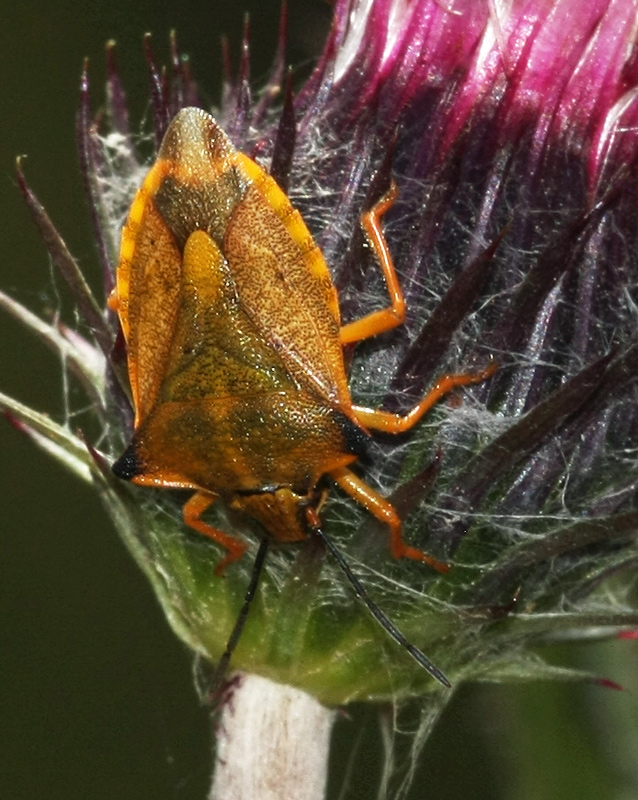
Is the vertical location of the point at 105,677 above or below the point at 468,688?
below

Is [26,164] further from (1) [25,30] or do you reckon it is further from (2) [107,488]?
(2) [107,488]

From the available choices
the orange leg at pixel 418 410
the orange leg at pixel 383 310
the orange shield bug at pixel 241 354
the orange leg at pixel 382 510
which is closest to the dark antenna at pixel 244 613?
the orange shield bug at pixel 241 354

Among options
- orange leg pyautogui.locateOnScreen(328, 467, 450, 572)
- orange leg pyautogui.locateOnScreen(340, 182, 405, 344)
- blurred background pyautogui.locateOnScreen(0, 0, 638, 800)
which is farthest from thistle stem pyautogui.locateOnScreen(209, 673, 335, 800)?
blurred background pyautogui.locateOnScreen(0, 0, 638, 800)

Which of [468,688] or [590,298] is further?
[468,688]

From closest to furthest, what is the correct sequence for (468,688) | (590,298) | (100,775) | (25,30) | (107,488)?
(590,298) < (107,488) < (468,688) < (100,775) < (25,30)

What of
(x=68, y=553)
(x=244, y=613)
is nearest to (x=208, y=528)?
(x=244, y=613)

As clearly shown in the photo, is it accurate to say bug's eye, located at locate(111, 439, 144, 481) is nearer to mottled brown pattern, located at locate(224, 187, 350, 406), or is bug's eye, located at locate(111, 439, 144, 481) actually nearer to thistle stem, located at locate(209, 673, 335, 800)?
mottled brown pattern, located at locate(224, 187, 350, 406)

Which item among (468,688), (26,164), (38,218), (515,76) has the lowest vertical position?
(468,688)

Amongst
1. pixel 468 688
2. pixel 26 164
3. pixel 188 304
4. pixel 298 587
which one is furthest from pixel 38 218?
pixel 26 164

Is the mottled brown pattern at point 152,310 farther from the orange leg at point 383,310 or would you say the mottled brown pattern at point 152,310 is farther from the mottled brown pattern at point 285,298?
the orange leg at point 383,310
